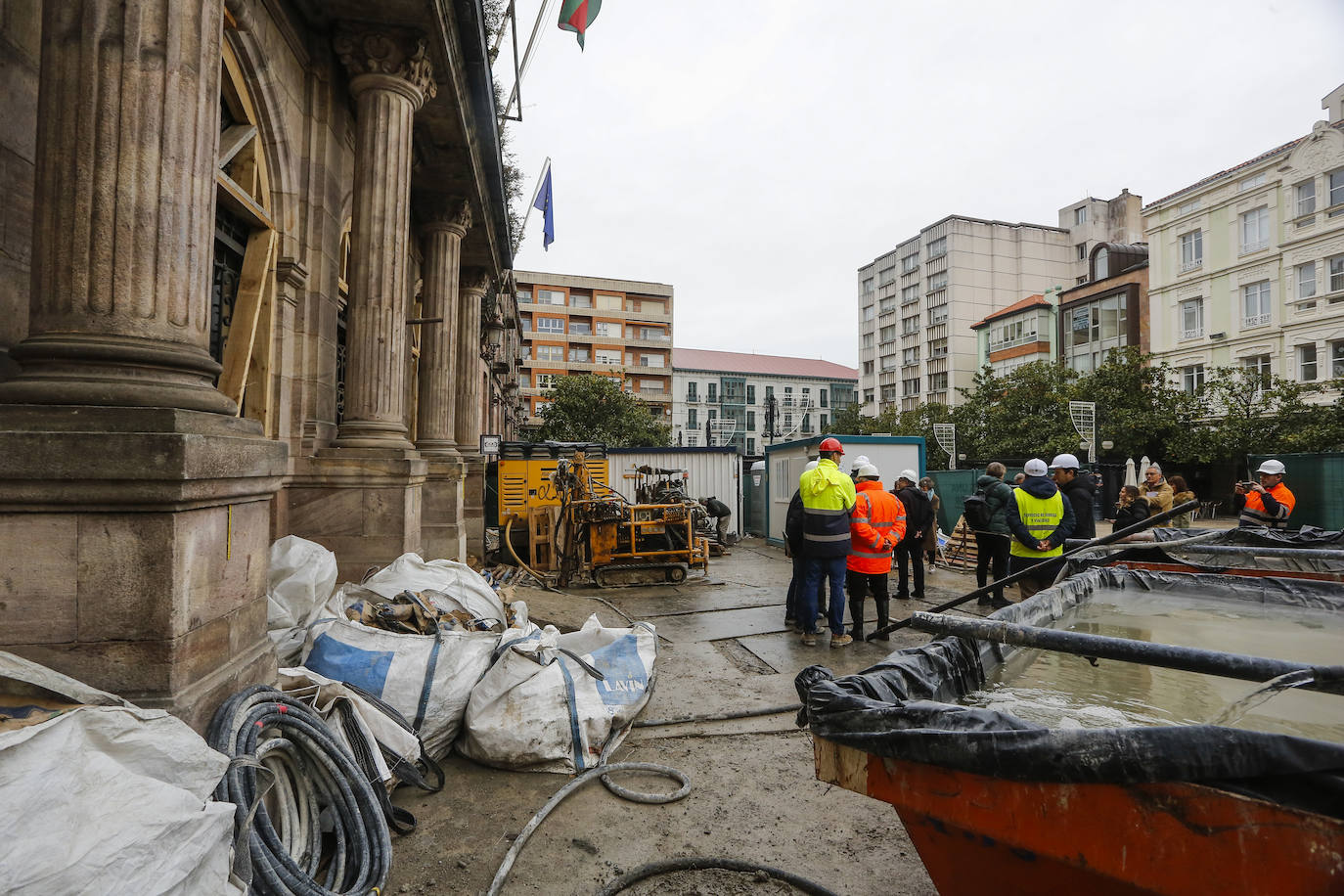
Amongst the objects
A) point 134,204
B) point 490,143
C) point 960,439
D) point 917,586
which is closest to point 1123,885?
point 134,204

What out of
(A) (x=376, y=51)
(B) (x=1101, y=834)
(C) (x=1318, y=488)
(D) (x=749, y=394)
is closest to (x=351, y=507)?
(A) (x=376, y=51)

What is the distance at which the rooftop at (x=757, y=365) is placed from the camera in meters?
76.8

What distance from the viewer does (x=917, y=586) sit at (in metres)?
9.27

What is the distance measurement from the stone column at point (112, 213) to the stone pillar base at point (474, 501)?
9418 mm

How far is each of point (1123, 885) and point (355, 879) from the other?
2515 millimetres

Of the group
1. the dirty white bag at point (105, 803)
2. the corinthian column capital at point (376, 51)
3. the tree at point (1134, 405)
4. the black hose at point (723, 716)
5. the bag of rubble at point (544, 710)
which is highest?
the corinthian column capital at point (376, 51)

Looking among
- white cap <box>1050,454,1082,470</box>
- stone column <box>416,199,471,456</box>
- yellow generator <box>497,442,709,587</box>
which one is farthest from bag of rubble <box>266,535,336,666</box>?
white cap <box>1050,454,1082,470</box>

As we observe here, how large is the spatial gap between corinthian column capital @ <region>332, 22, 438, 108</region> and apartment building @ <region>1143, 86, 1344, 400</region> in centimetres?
3263

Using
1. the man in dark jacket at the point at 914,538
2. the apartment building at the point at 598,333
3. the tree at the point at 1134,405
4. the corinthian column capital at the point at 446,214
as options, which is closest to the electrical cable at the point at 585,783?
the man in dark jacket at the point at 914,538

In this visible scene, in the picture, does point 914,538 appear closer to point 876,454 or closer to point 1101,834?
point 876,454

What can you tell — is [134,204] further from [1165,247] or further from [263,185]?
[1165,247]

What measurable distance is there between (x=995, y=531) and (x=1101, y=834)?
8242 millimetres

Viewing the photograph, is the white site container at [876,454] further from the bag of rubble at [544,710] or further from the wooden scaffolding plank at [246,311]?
the wooden scaffolding plank at [246,311]

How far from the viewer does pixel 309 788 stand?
2666 millimetres
